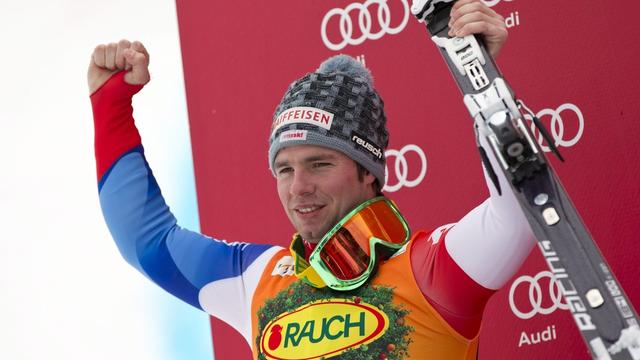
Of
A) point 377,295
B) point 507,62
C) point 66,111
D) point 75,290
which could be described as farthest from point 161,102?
point 377,295

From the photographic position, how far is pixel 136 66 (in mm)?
3014

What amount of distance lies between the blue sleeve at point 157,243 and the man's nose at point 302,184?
321 mm

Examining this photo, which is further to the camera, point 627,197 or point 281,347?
point 627,197

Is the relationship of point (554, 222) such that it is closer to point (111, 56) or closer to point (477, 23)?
point (477, 23)

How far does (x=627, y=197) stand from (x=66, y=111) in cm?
182

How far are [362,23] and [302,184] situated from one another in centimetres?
81

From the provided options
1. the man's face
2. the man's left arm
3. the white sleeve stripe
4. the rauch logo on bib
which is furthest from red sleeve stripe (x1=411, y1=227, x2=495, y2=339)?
the white sleeve stripe

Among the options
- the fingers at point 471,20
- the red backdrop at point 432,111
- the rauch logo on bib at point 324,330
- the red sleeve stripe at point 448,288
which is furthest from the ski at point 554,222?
the red backdrop at point 432,111

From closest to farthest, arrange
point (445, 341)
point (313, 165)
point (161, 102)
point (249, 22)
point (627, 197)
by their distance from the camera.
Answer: point (445, 341)
point (313, 165)
point (627, 197)
point (249, 22)
point (161, 102)

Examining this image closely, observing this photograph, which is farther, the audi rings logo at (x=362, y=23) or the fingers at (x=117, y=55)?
the audi rings logo at (x=362, y=23)

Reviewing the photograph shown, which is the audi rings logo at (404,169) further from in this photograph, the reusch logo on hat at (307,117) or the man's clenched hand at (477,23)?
the man's clenched hand at (477,23)

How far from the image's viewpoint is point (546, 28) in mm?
3109

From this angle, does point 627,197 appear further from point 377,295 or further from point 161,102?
point 161,102

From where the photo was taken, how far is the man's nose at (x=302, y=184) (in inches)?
107
